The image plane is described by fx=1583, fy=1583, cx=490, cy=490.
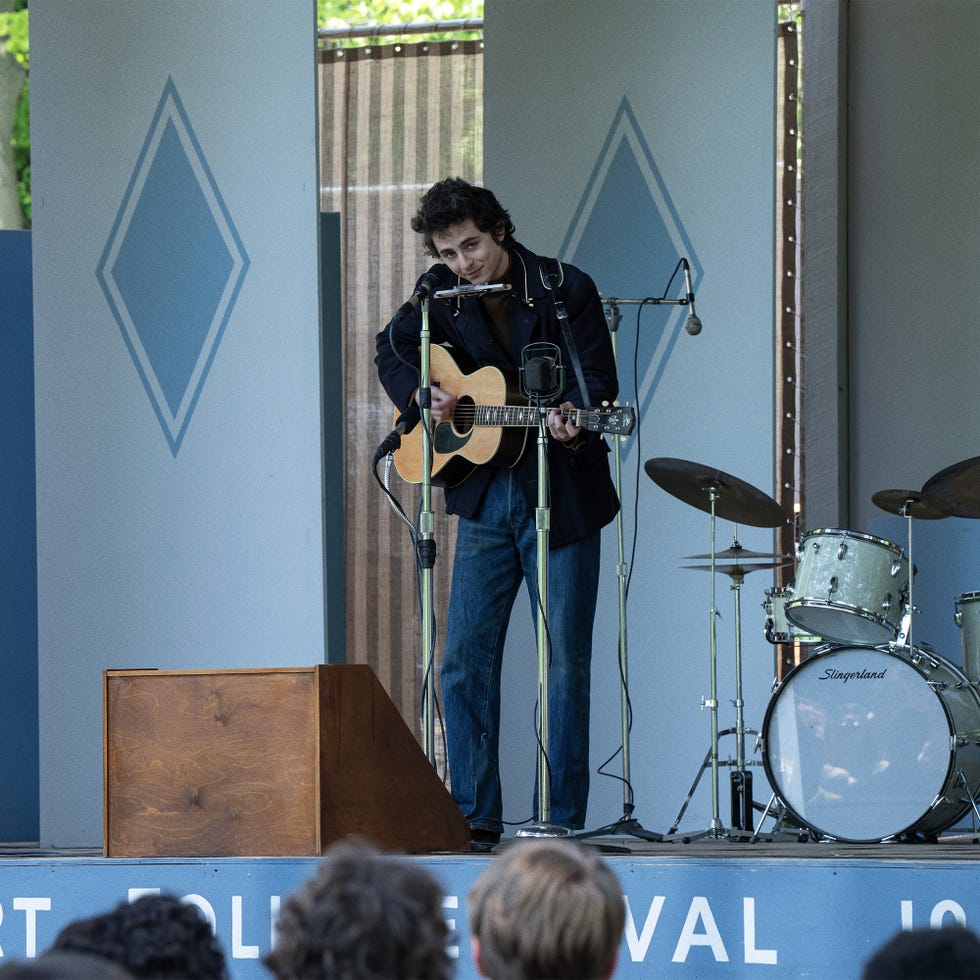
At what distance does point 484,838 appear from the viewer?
404 centimetres

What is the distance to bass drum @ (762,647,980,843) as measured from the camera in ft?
15.0

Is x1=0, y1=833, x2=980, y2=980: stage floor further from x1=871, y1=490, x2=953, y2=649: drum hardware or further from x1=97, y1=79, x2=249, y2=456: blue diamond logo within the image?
x1=97, y1=79, x2=249, y2=456: blue diamond logo

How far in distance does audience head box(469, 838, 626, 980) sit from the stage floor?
1514mm

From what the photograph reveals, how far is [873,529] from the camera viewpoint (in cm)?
652

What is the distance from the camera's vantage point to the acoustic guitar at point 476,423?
162 inches

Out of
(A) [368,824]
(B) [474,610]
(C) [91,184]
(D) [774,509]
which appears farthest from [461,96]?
(A) [368,824]

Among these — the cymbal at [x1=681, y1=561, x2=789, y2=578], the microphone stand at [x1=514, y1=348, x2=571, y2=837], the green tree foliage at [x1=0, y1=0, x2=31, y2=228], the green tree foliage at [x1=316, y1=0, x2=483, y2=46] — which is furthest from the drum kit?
the green tree foliage at [x1=316, y1=0, x2=483, y2=46]

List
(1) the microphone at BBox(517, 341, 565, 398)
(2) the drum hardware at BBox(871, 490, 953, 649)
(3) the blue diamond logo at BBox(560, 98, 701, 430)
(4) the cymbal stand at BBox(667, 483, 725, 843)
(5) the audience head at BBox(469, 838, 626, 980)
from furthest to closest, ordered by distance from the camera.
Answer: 1. (3) the blue diamond logo at BBox(560, 98, 701, 430)
2. (2) the drum hardware at BBox(871, 490, 953, 649)
3. (4) the cymbal stand at BBox(667, 483, 725, 843)
4. (1) the microphone at BBox(517, 341, 565, 398)
5. (5) the audience head at BBox(469, 838, 626, 980)

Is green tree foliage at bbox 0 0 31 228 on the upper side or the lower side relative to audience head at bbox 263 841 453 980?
upper

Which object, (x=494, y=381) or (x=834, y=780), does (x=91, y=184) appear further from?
(x=834, y=780)

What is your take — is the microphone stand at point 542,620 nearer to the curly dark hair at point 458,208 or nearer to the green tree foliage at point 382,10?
the curly dark hair at point 458,208

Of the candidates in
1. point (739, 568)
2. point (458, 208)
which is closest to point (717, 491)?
point (739, 568)

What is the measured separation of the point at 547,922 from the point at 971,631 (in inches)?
147

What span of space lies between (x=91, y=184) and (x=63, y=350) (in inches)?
21.7
